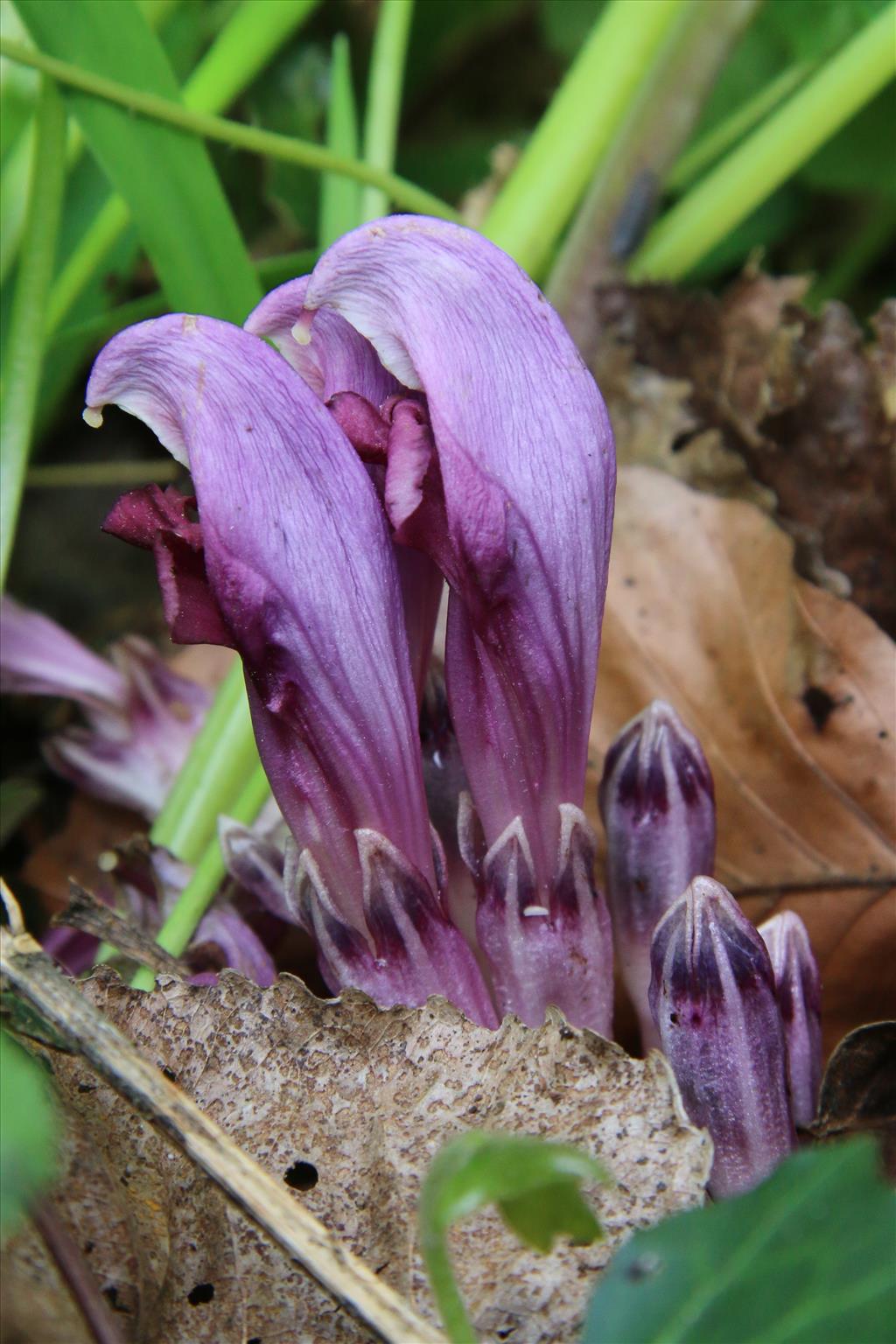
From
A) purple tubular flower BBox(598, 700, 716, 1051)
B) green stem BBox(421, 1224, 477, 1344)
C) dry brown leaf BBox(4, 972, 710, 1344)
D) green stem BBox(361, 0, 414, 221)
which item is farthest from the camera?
green stem BBox(361, 0, 414, 221)

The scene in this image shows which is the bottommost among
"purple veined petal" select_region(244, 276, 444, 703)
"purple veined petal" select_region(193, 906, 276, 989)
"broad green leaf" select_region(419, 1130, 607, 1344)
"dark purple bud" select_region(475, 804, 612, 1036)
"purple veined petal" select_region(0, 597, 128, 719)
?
"purple veined petal" select_region(193, 906, 276, 989)

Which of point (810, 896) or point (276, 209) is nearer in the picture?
point (810, 896)

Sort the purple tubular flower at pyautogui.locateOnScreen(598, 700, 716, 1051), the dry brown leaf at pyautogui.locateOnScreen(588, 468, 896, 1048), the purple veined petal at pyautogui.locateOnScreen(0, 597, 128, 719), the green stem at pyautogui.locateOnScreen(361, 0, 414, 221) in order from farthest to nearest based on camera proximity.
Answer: the green stem at pyautogui.locateOnScreen(361, 0, 414, 221), the purple veined petal at pyautogui.locateOnScreen(0, 597, 128, 719), the dry brown leaf at pyautogui.locateOnScreen(588, 468, 896, 1048), the purple tubular flower at pyautogui.locateOnScreen(598, 700, 716, 1051)

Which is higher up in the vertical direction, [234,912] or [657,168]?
[657,168]

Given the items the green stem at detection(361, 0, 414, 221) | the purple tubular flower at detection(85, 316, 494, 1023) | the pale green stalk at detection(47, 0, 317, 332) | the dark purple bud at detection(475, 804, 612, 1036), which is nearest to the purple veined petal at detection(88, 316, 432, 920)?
the purple tubular flower at detection(85, 316, 494, 1023)

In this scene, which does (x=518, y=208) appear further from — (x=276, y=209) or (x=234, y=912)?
(x=234, y=912)

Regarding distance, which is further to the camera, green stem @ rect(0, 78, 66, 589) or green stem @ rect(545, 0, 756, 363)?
green stem @ rect(545, 0, 756, 363)

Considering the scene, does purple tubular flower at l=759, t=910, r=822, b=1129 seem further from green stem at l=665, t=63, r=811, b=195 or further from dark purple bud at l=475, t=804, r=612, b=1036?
green stem at l=665, t=63, r=811, b=195

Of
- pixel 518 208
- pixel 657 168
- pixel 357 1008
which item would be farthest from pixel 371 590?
pixel 657 168
